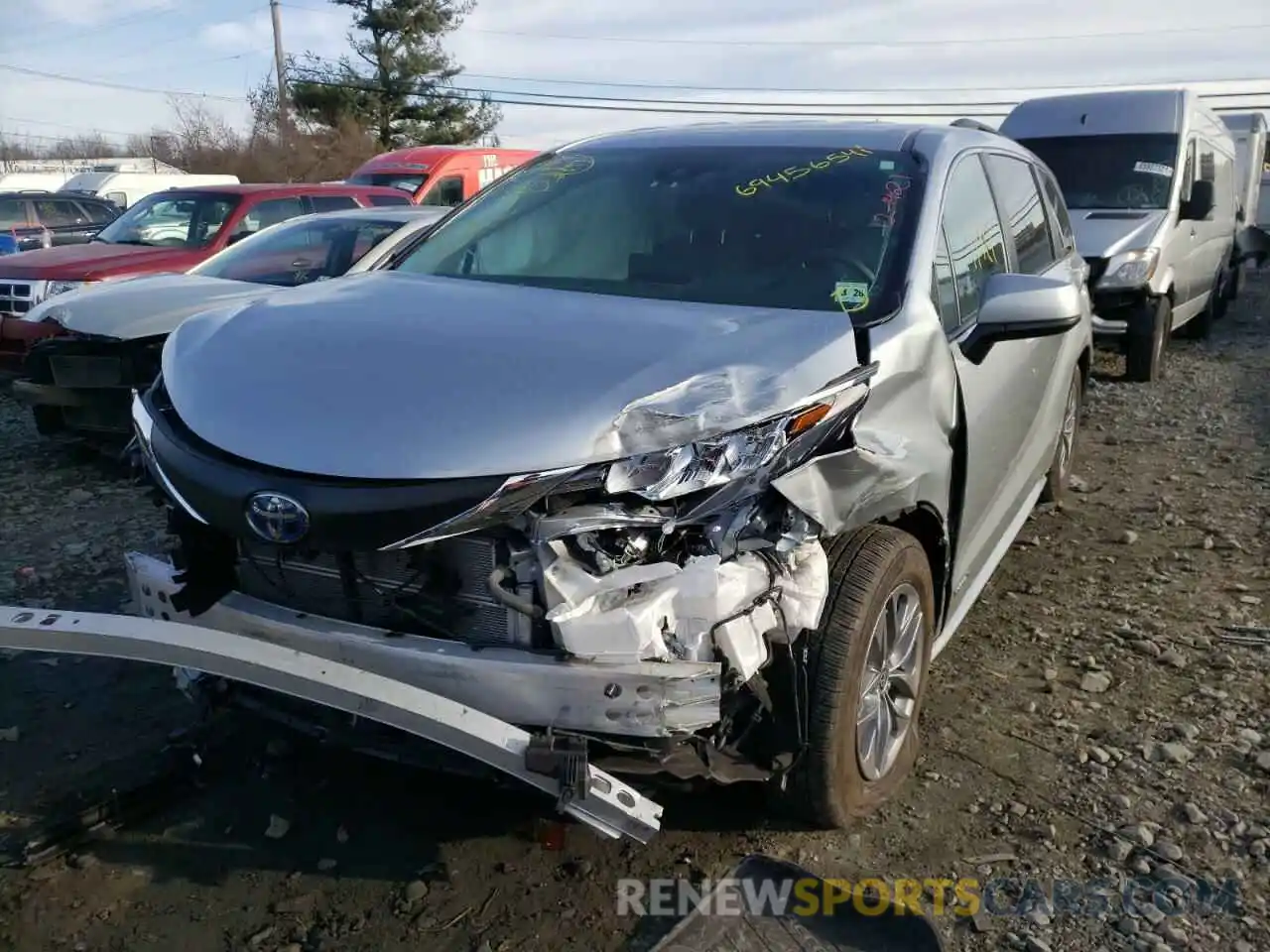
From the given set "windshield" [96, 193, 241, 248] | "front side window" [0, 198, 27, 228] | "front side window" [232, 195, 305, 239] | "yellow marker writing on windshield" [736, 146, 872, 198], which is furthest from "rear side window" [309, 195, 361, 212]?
"front side window" [0, 198, 27, 228]

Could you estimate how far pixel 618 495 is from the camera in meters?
2.34

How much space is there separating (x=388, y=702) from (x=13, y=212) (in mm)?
17766

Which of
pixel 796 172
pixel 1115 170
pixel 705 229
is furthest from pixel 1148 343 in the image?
pixel 705 229

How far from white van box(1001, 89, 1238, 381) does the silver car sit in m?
6.38

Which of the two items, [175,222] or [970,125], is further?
[175,222]

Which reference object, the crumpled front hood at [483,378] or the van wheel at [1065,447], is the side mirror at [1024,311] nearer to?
the crumpled front hood at [483,378]

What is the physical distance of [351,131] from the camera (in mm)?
37062

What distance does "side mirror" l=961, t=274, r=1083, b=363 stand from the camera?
315 cm

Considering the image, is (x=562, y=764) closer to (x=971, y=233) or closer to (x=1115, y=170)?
(x=971, y=233)

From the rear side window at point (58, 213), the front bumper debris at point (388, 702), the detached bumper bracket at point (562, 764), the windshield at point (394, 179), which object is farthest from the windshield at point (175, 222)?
the rear side window at point (58, 213)

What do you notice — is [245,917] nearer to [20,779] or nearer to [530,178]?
[20,779]

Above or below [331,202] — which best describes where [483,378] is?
above

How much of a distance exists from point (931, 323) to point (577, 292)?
3.33 ft

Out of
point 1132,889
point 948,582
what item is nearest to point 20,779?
point 948,582
